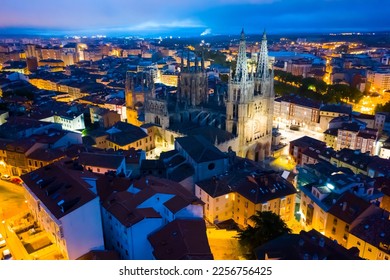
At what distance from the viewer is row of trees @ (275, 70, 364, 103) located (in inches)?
1304

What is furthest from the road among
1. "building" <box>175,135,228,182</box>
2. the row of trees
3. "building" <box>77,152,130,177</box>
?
the row of trees

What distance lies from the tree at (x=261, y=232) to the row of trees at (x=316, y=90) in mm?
26077

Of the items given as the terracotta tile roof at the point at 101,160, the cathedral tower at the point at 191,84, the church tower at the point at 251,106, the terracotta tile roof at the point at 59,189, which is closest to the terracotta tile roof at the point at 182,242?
the terracotta tile roof at the point at 59,189

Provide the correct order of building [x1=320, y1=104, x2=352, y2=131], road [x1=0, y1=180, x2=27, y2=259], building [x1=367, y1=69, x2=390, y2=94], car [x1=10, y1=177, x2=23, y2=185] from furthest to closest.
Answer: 1. building [x1=367, y1=69, x2=390, y2=94]
2. building [x1=320, y1=104, x2=352, y2=131]
3. car [x1=10, y1=177, x2=23, y2=185]
4. road [x1=0, y1=180, x2=27, y2=259]

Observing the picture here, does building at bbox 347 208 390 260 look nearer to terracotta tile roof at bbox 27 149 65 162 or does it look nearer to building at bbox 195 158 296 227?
building at bbox 195 158 296 227

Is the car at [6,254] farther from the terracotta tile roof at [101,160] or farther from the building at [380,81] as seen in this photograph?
the building at [380,81]

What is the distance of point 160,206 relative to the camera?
29.9 ft

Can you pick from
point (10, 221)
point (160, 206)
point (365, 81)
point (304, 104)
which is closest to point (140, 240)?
point (160, 206)

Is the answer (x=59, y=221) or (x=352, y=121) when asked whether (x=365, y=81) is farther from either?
(x=59, y=221)

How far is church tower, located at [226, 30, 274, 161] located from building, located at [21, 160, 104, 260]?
10438 mm

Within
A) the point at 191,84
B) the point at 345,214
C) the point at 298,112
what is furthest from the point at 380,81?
the point at 345,214

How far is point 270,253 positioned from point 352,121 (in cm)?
1768

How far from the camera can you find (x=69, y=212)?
24.6 feet
